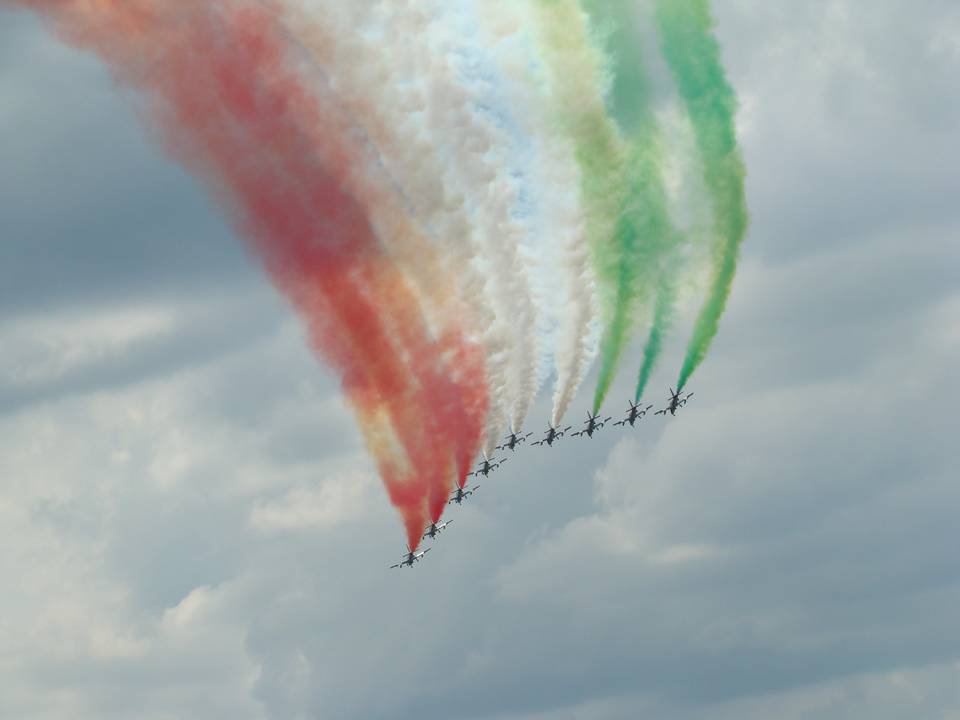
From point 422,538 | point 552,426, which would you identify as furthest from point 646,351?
point 422,538

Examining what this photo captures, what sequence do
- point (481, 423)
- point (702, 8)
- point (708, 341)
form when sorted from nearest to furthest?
point (702, 8), point (708, 341), point (481, 423)

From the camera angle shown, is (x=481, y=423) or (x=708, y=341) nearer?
(x=708, y=341)

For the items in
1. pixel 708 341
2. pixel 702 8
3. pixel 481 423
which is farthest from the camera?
pixel 481 423

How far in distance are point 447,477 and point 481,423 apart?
132 inches

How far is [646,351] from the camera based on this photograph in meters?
103

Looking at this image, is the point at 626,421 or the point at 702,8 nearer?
the point at 702,8

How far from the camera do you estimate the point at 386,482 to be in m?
108

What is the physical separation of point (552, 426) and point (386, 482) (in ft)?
27.4

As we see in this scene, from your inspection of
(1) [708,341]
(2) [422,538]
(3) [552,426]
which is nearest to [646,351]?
(1) [708,341]

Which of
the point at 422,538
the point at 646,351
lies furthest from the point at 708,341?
the point at 422,538

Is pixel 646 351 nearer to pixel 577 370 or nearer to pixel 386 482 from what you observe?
pixel 577 370

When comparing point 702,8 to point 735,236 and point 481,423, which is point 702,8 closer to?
point 735,236

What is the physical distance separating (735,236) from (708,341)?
5205 millimetres

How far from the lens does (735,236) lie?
9962 cm
